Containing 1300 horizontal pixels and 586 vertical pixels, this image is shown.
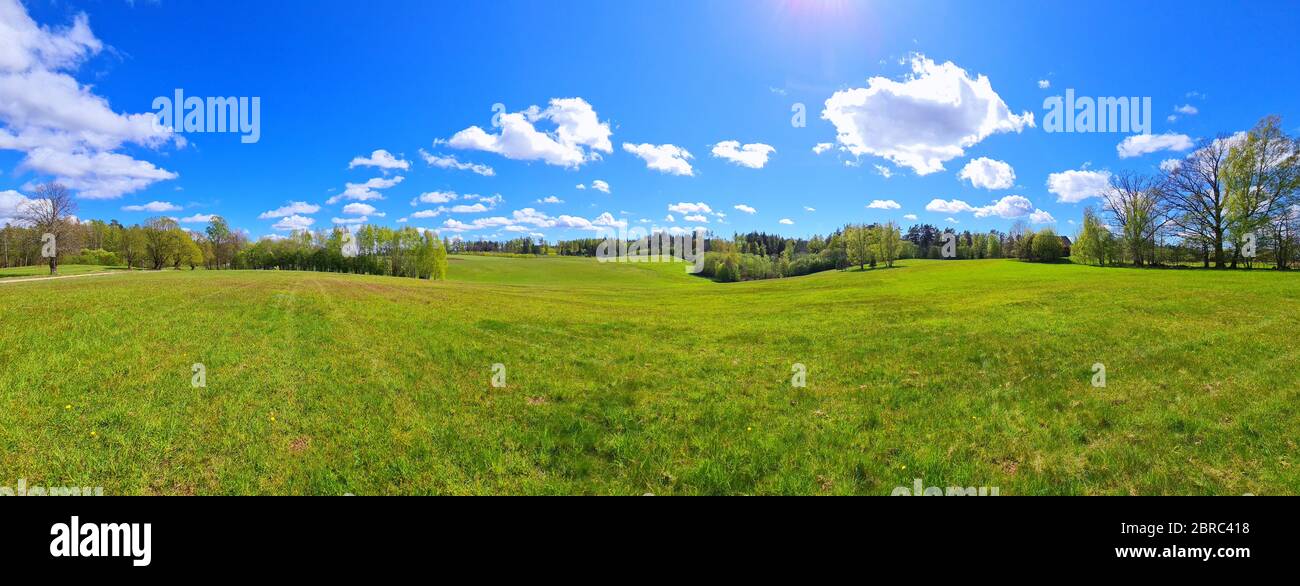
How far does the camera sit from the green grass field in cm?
647

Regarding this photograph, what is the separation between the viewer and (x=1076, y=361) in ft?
42.3

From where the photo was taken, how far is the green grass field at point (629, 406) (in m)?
6.47

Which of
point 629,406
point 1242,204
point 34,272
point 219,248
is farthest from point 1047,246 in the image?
point 219,248

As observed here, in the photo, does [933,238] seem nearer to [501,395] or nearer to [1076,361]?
[1076,361]

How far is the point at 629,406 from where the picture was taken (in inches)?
374

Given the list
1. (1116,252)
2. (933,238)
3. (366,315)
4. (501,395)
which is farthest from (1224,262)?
(933,238)

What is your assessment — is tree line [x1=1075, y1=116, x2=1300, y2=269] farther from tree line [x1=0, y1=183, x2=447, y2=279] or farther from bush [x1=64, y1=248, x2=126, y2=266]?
bush [x1=64, y1=248, x2=126, y2=266]

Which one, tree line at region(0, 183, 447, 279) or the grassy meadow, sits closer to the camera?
the grassy meadow

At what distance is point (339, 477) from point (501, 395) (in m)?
3.93
